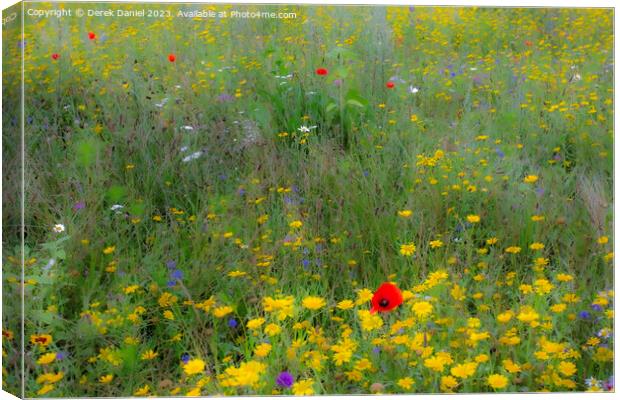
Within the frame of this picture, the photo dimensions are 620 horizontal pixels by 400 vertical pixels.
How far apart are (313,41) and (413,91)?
16.4 inches

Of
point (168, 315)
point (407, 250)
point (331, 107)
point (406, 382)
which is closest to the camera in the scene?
point (406, 382)

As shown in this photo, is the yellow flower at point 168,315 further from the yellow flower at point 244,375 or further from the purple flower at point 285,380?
the purple flower at point 285,380

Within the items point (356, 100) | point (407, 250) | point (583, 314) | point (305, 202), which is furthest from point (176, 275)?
point (583, 314)

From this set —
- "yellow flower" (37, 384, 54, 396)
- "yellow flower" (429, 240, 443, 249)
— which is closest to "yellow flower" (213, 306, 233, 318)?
"yellow flower" (37, 384, 54, 396)

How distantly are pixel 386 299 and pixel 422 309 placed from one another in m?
0.14

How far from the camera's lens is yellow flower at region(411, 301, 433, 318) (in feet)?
10.8

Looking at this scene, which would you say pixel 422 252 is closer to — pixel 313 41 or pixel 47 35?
pixel 313 41

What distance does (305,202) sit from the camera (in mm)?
3447

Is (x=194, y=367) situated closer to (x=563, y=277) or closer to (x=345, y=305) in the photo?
(x=345, y=305)

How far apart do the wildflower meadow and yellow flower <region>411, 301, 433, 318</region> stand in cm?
2

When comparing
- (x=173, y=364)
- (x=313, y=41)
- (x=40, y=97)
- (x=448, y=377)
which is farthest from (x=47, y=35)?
(x=448, y=377)

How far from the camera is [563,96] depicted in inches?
146

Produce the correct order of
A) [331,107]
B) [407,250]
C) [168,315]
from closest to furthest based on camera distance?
[168,315] → [407,250] → [331,107]

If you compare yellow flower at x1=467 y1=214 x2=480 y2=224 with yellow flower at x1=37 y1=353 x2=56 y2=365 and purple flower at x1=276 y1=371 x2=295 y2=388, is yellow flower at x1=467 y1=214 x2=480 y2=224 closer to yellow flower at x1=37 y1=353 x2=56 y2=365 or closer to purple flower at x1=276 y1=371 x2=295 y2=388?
purple flower at x1=276 y1=371 x2=295 y2=388
